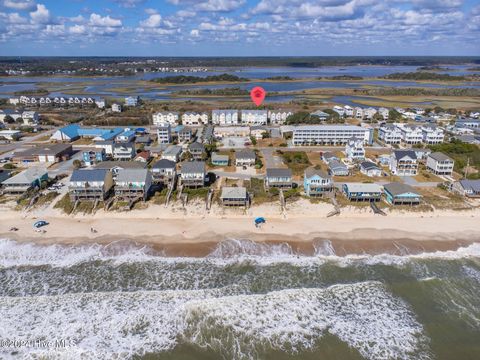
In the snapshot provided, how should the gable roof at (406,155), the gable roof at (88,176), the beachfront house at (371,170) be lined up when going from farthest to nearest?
1. the gable roof at (406,155)
2. the beachfront house at (371,170)
3. the gable roof at (88,176)

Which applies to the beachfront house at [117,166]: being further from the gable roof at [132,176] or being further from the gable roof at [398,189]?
the gable roof at [398,189]

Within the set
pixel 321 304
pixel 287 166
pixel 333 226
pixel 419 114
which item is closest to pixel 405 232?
pixel 333 226

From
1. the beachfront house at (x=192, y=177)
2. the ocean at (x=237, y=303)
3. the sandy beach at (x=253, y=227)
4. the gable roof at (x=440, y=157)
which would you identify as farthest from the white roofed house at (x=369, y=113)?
the ocean at (x=237, y=303)

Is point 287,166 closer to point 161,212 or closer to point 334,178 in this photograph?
point 334,178

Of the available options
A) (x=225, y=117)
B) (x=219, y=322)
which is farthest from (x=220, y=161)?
(x=225, y=117)

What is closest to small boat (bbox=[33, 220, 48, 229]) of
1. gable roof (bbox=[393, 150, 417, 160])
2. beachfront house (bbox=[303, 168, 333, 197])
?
beachfront house (bbox=[303, 168, 333, 197])

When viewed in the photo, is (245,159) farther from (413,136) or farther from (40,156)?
(413,136)

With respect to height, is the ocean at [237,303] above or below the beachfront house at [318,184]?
below
